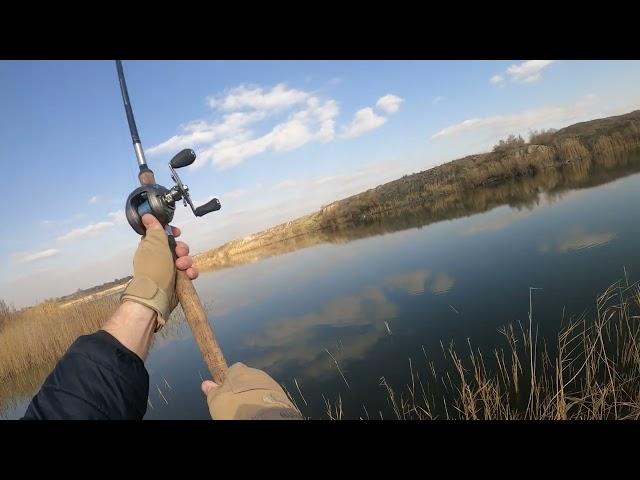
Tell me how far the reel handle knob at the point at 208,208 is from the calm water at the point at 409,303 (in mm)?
3863

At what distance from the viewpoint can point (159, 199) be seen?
204 cm

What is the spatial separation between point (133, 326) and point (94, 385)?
40 cm

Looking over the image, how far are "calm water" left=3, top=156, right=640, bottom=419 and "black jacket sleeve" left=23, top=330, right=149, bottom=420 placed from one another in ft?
13.6

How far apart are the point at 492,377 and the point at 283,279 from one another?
12.4m

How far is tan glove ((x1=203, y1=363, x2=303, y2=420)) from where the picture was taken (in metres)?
1.43

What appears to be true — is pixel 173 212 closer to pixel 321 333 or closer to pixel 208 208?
pixel 208 208

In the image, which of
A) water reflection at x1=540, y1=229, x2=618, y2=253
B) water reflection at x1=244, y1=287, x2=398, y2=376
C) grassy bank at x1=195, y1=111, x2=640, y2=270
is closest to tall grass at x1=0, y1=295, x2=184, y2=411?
water reflection at x1=244, y1=287, x2=398, y2=376

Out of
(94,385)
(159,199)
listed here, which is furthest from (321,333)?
(94,385)

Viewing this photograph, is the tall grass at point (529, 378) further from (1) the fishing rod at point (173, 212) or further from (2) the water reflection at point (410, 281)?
(2) the water reflection at point (410, 281)

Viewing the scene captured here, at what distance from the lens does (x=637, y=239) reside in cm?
834

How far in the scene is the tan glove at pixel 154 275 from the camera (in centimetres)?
177
